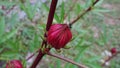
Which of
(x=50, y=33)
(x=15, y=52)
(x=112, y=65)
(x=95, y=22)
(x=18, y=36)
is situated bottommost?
(x=112, y=65)

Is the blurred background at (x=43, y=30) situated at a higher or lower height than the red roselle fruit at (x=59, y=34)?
lower

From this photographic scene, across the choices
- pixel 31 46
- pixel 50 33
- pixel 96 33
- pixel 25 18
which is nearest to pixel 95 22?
pixel 96 33

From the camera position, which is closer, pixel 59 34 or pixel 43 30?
pixel 59 34

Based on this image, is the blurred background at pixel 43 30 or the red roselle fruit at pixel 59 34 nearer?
the red roselle fruit at pixel 59 34

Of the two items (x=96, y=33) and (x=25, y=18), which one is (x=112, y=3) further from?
(x=25, y=18)

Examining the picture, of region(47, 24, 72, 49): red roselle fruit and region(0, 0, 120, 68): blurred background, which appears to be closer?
region(47, 24, 72, 49): red roselle fruit
